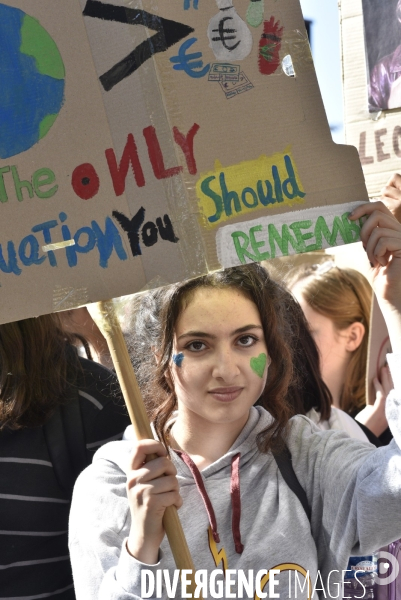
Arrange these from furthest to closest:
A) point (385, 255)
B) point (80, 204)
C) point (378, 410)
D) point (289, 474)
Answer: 1. point (378, 410)
2. point (289, 474)
3. point (385, 255)
4. point (80, 204)

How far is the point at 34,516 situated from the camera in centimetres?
182

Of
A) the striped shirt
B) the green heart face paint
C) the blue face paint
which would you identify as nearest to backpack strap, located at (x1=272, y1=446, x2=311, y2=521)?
the green heart face paint

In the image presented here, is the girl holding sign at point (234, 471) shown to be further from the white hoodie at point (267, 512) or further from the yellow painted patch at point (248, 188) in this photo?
the yellow painted patch at point (248, 188)

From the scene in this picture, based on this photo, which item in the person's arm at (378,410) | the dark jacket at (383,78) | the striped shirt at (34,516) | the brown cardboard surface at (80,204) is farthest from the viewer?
the person's arm at (378,410)

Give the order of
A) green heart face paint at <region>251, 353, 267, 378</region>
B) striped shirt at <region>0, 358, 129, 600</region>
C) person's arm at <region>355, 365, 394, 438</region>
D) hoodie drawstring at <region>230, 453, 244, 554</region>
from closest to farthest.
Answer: hoodie drawstring at <region>230, 453, 244, 554</region>
green heart face paint at <region>251, 353, 267, 378</region>
striped shirt at <region>0, 358, 129, 600</region>
person's arm at <region>355, 365, 394, 438</region>

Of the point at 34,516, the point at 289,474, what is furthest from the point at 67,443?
the point at 289,474

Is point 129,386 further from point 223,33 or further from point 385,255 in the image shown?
point 223,33

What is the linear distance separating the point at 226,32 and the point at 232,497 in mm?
891

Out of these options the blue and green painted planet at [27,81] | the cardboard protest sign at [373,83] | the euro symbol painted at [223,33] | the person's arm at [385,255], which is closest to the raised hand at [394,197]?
the person's arm at [385,255]

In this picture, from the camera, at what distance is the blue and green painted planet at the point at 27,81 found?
1.41 meters

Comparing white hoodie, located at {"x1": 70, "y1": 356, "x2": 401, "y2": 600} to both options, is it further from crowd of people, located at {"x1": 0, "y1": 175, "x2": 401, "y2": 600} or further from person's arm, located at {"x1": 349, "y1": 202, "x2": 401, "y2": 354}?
person's arm, located at {"x1": 349, "y1": 202, "x2": 401, "y2": 354}

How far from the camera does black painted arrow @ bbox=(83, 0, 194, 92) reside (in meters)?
1.42

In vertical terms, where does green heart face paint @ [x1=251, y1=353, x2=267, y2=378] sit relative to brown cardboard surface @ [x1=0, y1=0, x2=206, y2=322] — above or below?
below

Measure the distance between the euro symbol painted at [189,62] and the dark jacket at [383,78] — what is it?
0.71 meters
